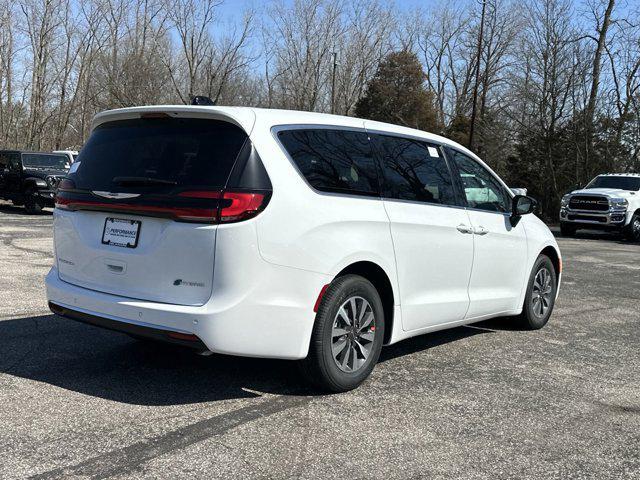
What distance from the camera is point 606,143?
1073 inches

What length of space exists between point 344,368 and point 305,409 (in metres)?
0.44

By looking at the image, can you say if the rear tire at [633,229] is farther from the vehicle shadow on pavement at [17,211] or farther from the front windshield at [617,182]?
the vehicle shadow on pavement at [17,211]

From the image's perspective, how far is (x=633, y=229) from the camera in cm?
1980

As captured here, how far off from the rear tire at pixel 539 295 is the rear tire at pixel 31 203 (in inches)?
654

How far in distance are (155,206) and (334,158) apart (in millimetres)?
1220

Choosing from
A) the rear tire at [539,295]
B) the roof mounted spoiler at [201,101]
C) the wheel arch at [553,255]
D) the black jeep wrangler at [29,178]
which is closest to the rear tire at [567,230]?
the wheel arch at [553,255]

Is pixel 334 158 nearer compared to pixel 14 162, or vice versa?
pixel 334 158

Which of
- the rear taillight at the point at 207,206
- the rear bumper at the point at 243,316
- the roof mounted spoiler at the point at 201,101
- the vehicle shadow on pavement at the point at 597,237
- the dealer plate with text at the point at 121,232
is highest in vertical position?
the roof mounted spoiler at the point at 201,101

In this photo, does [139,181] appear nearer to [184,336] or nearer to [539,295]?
[184,336]

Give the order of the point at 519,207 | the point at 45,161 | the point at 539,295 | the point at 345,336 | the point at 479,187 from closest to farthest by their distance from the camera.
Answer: the point at 345,336 < the point at 479,187 < the point at 519,207 < the point at 539,295 < the point at 45,161

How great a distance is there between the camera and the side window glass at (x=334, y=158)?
13.8ft

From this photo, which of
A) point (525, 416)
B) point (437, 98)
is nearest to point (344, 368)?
point (525, 416)

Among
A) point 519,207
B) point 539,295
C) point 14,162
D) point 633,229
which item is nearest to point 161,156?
point 519,207

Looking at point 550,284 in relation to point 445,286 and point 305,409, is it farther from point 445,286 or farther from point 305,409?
point 305,409
